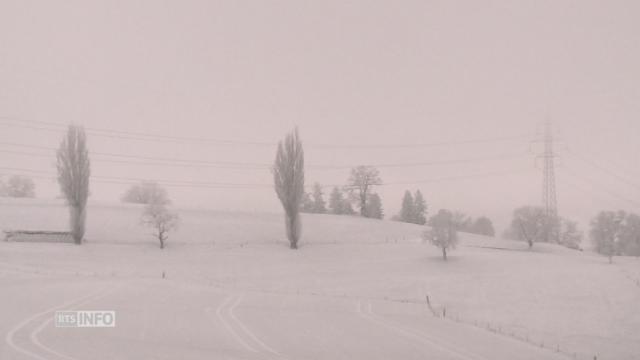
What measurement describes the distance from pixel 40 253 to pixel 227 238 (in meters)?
20.2

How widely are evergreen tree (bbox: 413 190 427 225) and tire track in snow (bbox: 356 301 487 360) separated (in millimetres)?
84545

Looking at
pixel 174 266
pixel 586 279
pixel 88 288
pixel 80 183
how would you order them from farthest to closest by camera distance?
pixel 80 183
pixel 174 266
pixel 586 279
pixel 88 288

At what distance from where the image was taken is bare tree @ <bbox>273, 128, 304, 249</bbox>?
6412cm

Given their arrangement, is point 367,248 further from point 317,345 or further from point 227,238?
point 317,345

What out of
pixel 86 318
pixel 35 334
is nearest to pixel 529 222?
pixel 86 318

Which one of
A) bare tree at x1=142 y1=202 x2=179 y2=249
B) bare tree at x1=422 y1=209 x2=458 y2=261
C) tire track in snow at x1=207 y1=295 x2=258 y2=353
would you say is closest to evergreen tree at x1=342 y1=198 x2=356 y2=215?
bare tree at x1=422 y1=209 x2=458 y2=261

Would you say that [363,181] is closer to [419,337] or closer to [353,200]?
[353,200]

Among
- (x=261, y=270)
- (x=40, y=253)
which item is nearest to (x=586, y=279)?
(x=261, y=270)

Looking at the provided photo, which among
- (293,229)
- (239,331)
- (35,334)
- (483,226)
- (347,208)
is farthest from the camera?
(483,226)

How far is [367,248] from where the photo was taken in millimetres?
64000

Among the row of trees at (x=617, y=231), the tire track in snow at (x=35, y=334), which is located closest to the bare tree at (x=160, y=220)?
the tire track in snow at (x=35, y=334)

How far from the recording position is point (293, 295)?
3800cm

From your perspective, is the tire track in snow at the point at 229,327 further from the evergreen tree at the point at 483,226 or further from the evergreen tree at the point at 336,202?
the evergreen tree at the point at 483,226

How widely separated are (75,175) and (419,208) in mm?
72326
